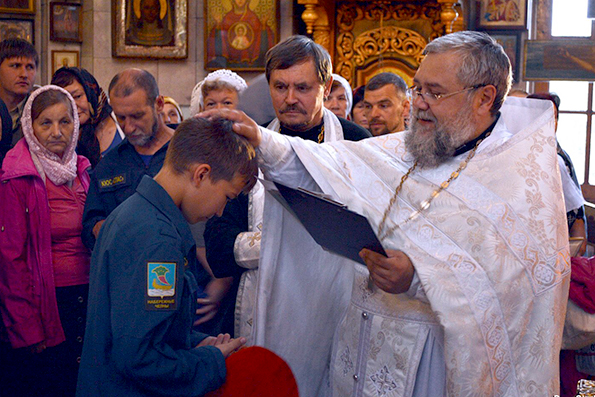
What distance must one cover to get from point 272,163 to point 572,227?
211 centimetres

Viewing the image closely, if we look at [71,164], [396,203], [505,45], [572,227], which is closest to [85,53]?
[505,45]

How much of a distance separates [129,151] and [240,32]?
6.70 metres

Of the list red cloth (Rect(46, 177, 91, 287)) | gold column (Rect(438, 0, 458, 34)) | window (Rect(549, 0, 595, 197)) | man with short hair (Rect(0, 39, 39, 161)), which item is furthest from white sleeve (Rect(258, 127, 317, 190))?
window (Rect(549, 0, 595, 197))

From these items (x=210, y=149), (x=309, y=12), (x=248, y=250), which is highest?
(x=309, y=12)

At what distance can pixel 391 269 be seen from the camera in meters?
2.02

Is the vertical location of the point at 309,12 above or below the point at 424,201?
above

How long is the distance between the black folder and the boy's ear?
24 centimetres

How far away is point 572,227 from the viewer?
3744 mm

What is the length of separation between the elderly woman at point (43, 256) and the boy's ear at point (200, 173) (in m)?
1.66

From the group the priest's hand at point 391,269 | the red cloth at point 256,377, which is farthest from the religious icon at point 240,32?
the red cloth at point 256,377

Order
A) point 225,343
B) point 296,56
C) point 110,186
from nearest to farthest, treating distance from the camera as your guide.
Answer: point 225,343 < point 296,56 < point 110,186

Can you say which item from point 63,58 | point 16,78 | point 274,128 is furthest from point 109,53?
point 274,128

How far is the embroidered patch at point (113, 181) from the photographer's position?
328 centimetres

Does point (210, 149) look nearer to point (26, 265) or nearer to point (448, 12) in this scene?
point (26, 265)
